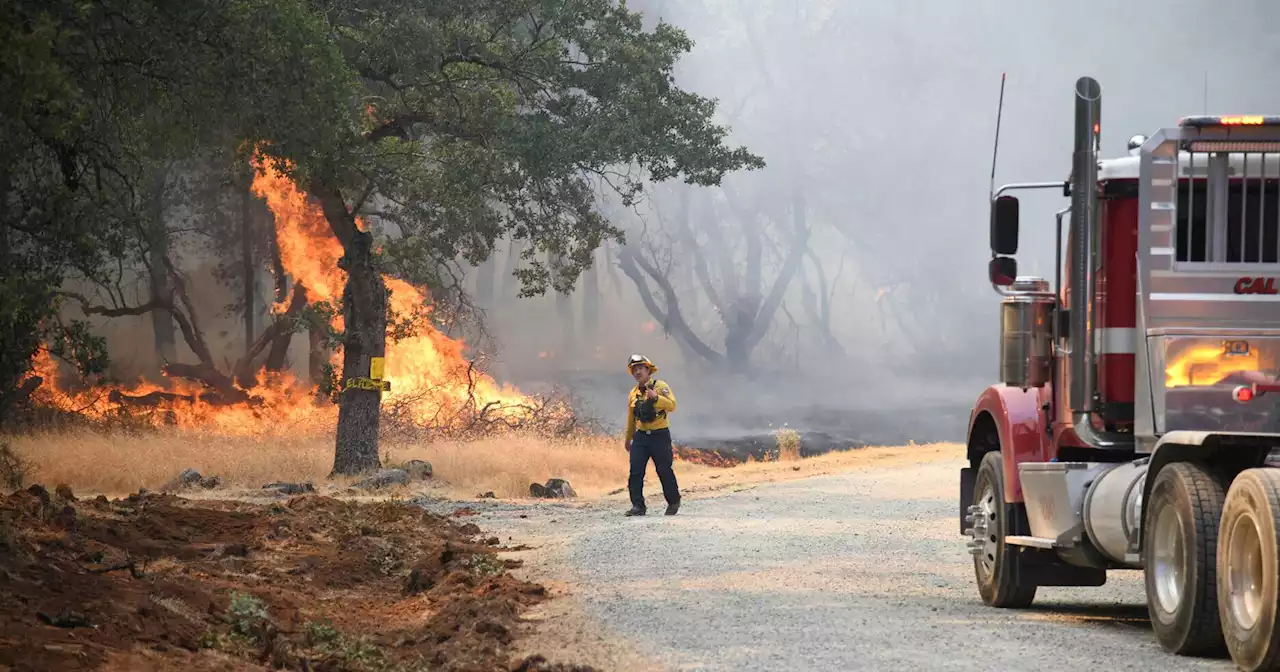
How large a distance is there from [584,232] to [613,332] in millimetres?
32498

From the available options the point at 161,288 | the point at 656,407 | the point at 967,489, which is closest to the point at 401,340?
the point at 161,288

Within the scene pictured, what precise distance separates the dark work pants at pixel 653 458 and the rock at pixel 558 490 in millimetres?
6051

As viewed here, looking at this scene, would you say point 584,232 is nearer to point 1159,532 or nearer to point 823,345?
point 1159,532

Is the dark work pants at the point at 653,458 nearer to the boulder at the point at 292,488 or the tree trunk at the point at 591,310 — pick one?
the boulder at the point at 292,488

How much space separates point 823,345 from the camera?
213ft

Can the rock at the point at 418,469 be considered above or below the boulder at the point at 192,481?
above

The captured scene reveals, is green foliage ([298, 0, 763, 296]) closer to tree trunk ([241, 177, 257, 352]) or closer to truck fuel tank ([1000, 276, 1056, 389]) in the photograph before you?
truck fuel tank ([1000, 276, 1056, 389])

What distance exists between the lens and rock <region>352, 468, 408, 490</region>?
79.0 feet

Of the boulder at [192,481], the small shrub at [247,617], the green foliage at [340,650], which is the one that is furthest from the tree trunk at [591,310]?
the green foliage at [340,650]

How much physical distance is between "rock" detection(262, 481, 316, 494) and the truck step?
14.4 m

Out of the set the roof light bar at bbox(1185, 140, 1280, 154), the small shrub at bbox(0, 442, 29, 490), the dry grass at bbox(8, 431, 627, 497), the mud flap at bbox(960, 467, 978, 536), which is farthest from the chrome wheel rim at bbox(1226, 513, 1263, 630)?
the dry grass at bbox(8, 431, 627, 497)

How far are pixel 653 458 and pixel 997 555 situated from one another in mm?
7662

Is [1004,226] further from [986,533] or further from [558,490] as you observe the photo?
[558,490]

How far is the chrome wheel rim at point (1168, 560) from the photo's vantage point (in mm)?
8352
